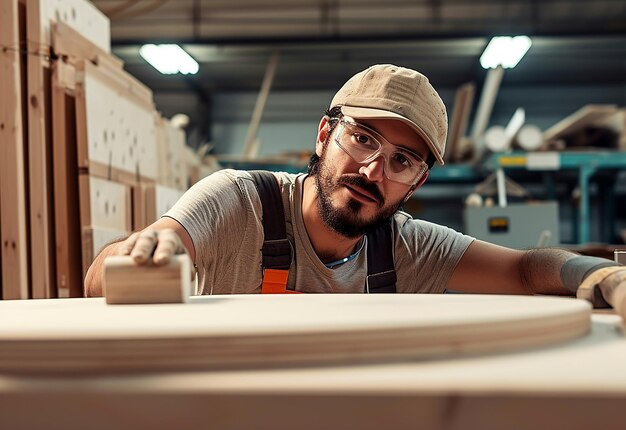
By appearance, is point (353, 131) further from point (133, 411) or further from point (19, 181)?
point (19, 181)

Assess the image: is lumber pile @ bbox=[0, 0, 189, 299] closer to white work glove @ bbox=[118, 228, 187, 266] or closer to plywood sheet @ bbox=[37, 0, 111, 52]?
plywood sheet @ bbox=[37, 0, 111, 52]

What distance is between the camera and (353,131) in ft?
7.59

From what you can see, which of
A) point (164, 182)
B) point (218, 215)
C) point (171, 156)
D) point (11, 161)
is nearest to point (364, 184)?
point (218, 215)

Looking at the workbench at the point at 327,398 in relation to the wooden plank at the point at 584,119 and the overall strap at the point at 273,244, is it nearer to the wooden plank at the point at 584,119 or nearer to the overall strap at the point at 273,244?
the overall strap at the point at 273,244

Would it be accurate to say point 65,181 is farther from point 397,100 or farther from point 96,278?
point 397,100

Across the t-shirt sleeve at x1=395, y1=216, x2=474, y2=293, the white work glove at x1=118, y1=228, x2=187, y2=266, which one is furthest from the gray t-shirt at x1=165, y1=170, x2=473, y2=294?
the white work glove at x1=118, y1=228, x2=187, y2=266

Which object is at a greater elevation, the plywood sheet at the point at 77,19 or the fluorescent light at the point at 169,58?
the fluorescent light at the point at 169,58

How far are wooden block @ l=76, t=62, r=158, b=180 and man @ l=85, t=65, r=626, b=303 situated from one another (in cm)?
170

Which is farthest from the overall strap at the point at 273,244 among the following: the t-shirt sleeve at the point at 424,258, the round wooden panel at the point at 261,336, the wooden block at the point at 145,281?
the round wooden panel at the point at 261,336

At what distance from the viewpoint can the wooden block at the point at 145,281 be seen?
1216mm

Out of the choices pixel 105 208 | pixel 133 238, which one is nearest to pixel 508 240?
pixel 105 208

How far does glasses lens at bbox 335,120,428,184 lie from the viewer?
2.28 meters

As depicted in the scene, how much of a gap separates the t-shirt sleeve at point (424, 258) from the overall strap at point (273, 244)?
512mm

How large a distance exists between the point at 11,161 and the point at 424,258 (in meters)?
2.26
